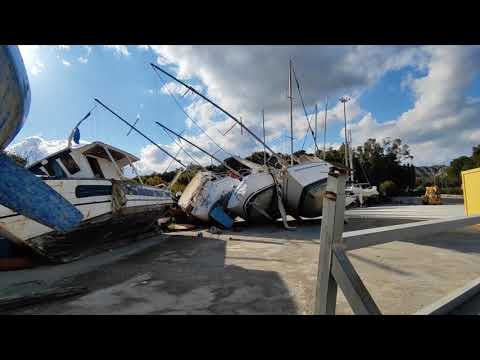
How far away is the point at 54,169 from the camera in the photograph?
7695 millimetres

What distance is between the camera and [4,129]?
292 centimetres

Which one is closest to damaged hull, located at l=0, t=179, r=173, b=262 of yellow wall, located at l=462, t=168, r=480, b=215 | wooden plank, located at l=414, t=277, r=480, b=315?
wooden plank, located at l=414, t=277, r=480, b=315

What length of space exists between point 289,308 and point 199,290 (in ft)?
4.51

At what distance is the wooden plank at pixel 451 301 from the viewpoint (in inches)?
81.4

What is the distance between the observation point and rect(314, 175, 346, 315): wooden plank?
1.53 meters

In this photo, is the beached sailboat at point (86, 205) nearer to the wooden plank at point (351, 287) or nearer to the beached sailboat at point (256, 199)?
the beached sailboat at point (256, 199)

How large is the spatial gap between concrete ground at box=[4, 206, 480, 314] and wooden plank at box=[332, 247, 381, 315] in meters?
1.68

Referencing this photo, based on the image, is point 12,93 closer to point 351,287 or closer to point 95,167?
point 351,287

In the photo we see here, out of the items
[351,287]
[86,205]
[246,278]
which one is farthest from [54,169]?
[351,287]

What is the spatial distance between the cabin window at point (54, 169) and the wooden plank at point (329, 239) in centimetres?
828

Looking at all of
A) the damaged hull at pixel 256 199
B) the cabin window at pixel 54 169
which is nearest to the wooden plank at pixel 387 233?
the cabin window at pixel 54 169

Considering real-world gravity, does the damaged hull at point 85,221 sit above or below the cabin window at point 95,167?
below
